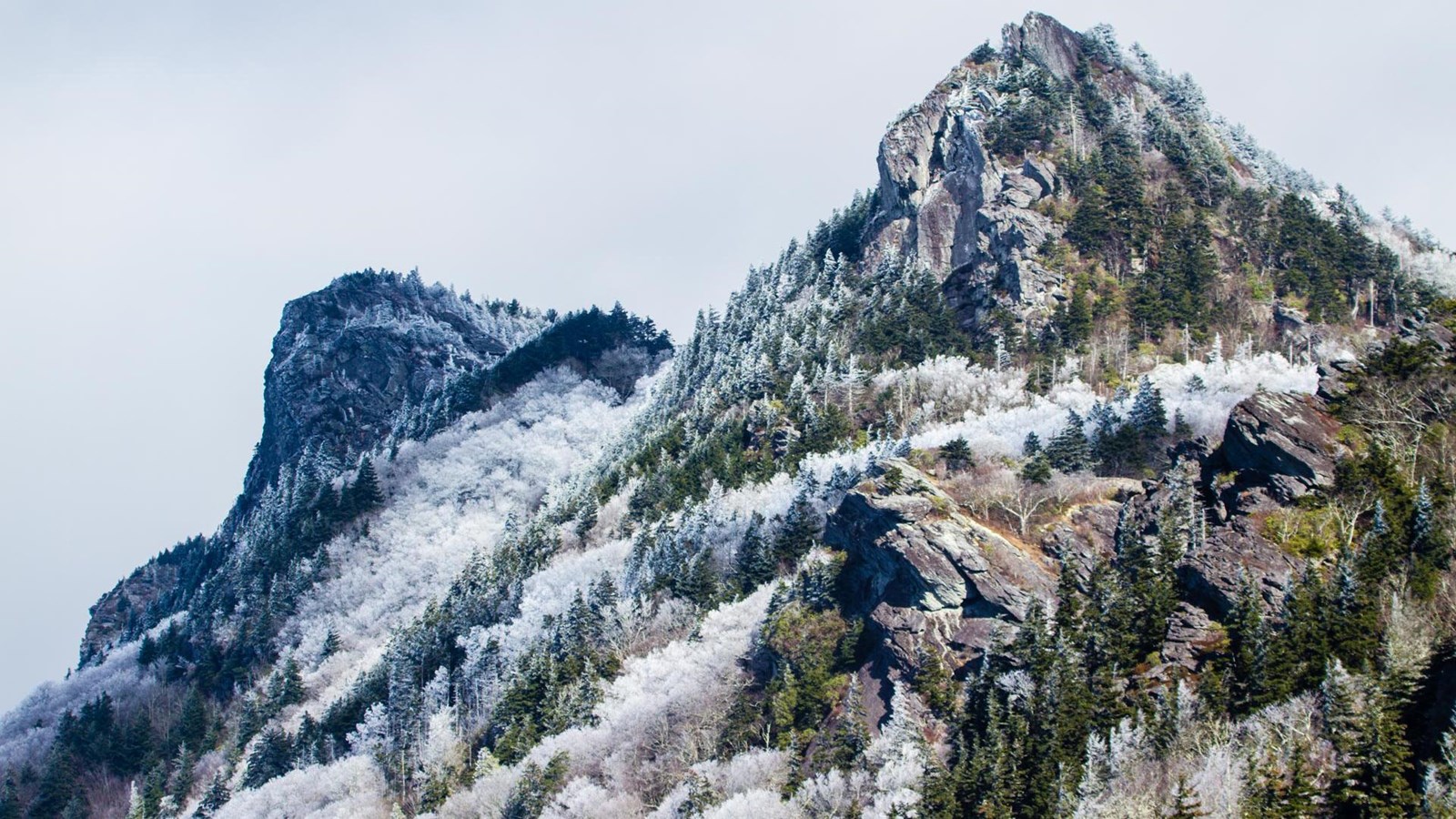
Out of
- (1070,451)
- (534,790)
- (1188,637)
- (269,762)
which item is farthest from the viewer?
(269,762)

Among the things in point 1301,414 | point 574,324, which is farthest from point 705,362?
point 1301,414

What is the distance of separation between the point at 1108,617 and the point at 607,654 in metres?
36.8

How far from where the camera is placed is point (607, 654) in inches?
3155

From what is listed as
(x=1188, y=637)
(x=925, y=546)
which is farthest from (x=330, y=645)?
(x=1188, y=637)

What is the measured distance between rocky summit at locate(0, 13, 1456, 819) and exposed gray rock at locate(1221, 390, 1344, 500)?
0.20 m

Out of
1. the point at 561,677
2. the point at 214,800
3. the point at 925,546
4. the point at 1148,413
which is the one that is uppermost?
the point at 1148,413

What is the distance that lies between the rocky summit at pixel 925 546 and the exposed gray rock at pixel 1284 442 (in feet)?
0.66

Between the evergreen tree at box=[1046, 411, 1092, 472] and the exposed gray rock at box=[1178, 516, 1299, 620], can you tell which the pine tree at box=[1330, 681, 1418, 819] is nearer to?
the exposed gray rock at box=[1178, 516, 1299, 620]

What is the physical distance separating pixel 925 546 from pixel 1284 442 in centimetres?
1799

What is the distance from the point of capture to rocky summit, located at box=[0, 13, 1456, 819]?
4969 centimetres

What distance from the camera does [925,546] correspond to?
6259 centimetres

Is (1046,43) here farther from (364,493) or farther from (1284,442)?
(364,493)

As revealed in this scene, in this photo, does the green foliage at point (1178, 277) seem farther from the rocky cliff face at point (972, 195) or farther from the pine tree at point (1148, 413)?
the pine tree at point (1148, 413)

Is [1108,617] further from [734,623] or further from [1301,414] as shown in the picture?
[734,623]
